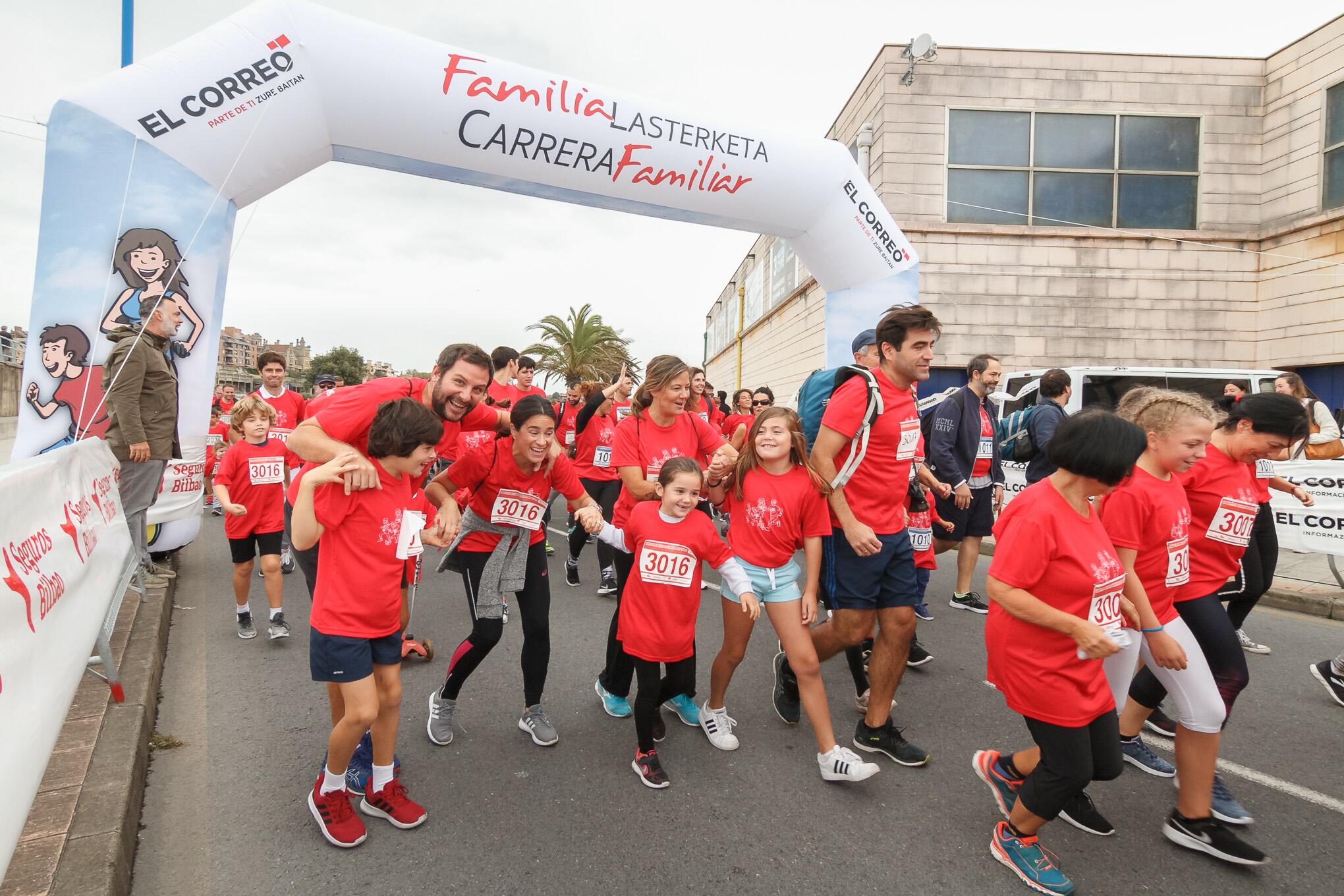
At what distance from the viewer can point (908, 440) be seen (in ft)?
11.0

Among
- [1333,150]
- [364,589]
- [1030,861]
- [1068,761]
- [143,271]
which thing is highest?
[1333,150]

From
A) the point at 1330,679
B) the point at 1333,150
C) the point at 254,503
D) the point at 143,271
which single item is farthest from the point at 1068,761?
the point at 1333,150

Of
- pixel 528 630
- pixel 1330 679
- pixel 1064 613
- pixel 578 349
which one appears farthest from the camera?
pixel 578 349

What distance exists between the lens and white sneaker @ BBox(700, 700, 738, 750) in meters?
3.43

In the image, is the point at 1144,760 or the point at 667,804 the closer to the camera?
the point at 667,804

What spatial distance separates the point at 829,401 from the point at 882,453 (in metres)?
0.35

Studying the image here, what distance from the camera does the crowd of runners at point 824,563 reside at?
2.37 meters

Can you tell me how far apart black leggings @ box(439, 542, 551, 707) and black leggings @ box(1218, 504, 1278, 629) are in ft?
10.7

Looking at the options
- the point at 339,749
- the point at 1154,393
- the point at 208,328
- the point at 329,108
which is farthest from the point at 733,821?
the point at 329,108

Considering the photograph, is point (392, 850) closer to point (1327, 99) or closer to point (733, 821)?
point (733, 821)

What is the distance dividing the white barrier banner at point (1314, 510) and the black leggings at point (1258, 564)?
334 centimetres

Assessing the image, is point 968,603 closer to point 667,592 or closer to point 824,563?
point 824,563

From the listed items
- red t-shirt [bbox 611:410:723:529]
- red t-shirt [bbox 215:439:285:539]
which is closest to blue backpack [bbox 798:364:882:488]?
red t-shirt [bbox 611:410:723:529]

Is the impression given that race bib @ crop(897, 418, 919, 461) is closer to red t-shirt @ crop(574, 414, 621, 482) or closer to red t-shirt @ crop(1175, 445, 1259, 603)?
red t-shirt @ crop(1175, 445, 1259, 603)
